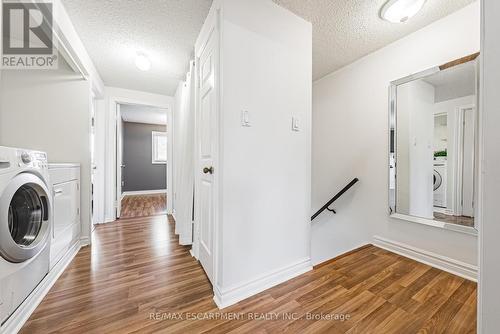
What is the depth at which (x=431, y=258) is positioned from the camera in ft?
5.51

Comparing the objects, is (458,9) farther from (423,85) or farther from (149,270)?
(149,270)

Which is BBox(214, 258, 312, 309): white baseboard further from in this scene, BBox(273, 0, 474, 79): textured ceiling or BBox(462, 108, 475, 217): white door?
BBox(273, 0, 474, 79): textured ceiling

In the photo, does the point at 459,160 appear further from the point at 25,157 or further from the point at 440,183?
the point at 25,157

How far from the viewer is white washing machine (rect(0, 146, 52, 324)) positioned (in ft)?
3.20

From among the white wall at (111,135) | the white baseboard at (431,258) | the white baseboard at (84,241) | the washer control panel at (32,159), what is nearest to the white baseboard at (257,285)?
the white baseboard at (431,258)

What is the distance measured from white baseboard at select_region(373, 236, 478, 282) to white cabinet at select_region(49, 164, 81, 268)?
2.93 metres

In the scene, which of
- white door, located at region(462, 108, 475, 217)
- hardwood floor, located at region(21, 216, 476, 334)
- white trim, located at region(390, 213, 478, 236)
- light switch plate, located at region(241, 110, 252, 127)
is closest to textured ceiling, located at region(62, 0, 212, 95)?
light switch plate, located at region(241, 110, 252, 127)

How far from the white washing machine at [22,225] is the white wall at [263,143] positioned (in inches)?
42.0

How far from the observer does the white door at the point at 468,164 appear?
1.52m

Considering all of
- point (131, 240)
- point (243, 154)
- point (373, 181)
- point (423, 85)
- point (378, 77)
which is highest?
point (378, 77)

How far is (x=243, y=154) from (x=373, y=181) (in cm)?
164

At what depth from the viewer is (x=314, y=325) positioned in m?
1.07

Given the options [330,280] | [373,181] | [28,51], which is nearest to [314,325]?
[330,280]

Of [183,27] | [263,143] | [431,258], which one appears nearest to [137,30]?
[183,27]
